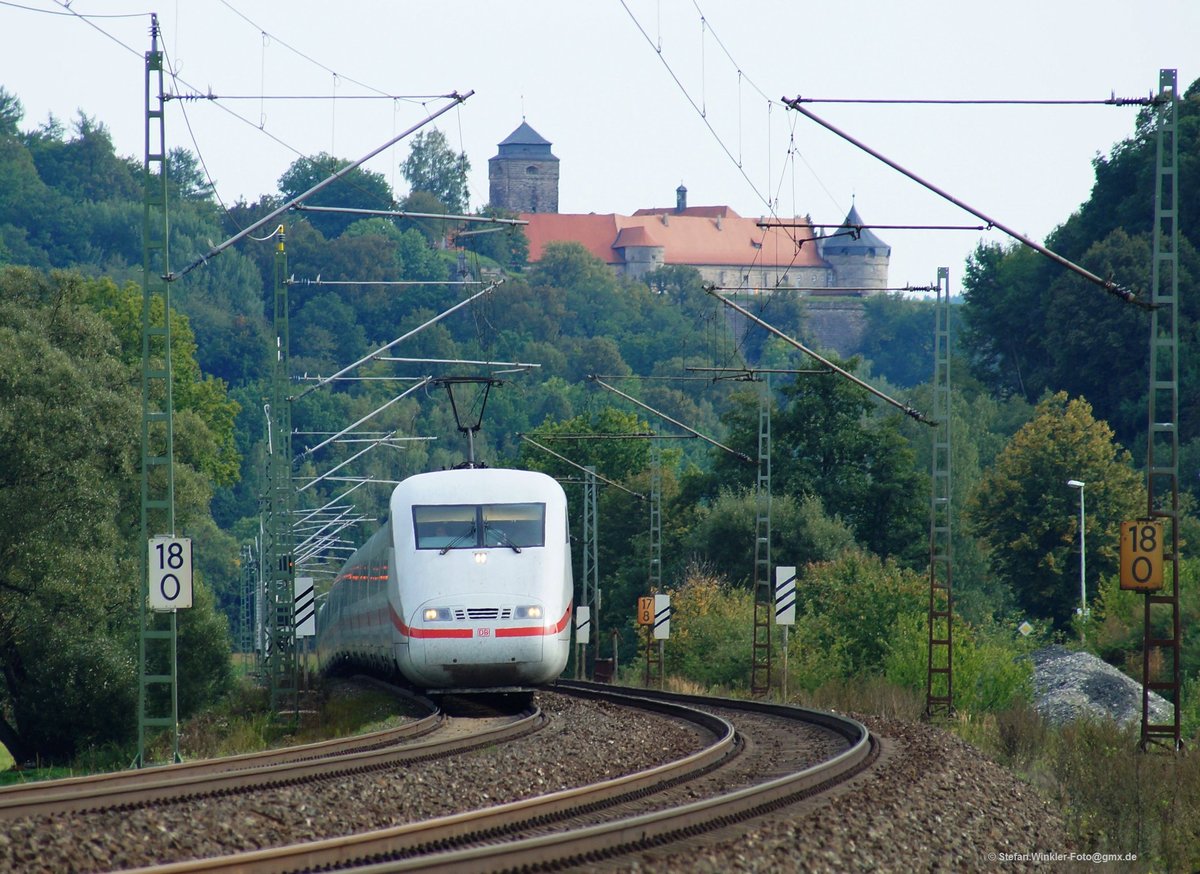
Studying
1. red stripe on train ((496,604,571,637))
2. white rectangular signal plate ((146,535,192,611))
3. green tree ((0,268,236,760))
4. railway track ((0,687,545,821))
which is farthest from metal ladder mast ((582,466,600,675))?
railway track ((0,687,545,821))

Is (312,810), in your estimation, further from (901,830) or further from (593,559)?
(593,559)

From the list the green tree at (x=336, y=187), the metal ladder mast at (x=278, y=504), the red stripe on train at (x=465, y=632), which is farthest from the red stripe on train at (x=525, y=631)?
the green tree at (x=336, y=187)

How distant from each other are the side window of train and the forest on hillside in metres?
6.57

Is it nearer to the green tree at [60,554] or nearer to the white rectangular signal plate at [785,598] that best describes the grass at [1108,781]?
the white rectangular signal plate at [785,598]

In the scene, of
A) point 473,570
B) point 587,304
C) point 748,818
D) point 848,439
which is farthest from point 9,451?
point 587,304

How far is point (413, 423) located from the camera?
12306cm

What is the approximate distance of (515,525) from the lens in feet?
76.5

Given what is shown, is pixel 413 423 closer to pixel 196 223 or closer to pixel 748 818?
pixel 196 223

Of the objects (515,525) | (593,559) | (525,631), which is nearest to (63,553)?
(515,525)

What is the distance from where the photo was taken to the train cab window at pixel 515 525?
23.2 m

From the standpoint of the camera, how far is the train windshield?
23156 millimetres

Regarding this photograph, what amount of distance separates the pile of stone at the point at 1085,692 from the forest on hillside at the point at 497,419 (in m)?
4.73

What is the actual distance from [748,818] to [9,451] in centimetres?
3013

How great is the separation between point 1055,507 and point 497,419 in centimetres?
8185
